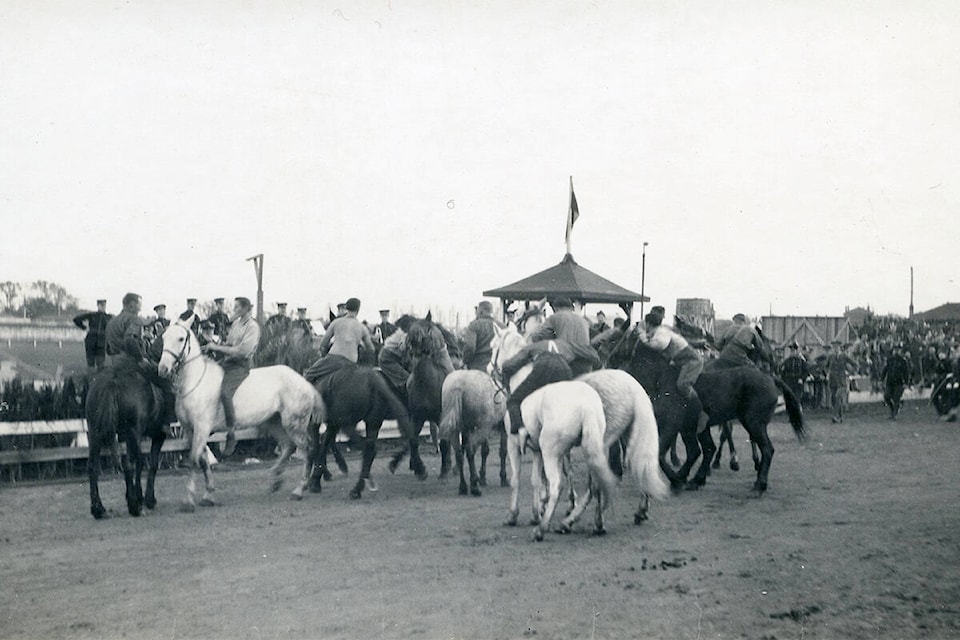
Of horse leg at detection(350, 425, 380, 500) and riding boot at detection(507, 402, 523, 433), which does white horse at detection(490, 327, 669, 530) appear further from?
horse leg at detection(350, 425, 380, 500)

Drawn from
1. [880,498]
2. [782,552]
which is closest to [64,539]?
[782,552]

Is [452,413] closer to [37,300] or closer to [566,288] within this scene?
[37,300]

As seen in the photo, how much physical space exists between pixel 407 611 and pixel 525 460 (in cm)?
831

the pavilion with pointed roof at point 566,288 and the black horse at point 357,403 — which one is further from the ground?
the pavilion with pointed roof at point 566,288

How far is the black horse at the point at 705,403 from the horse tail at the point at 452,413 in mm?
2096

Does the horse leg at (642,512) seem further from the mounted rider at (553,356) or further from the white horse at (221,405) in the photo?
the white horse at (221,405)

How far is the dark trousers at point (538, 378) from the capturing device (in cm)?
941

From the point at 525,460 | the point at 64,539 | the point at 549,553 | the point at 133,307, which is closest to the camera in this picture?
the point at 549,553

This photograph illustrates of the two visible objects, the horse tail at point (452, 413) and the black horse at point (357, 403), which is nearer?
the horse tail at point (452, 413)

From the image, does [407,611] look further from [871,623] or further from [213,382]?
[213,382]

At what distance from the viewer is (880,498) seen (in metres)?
10.8

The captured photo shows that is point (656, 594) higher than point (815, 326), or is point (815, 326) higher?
point (815, 326)

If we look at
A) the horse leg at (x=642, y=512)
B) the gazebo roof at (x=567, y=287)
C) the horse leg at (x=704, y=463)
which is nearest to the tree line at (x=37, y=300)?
the horse leg at (x=642, y=512)

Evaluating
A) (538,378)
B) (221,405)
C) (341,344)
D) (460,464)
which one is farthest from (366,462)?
(538,378)
